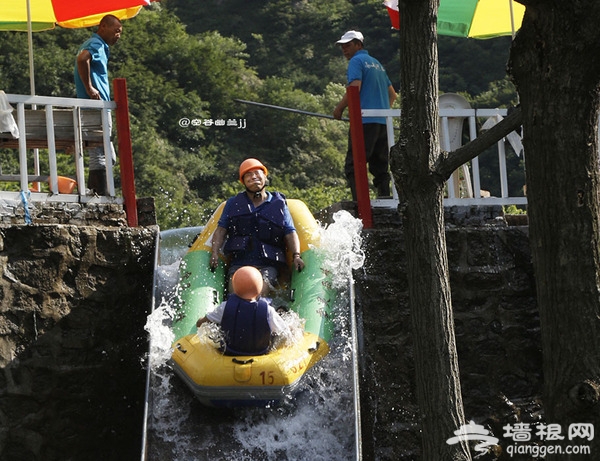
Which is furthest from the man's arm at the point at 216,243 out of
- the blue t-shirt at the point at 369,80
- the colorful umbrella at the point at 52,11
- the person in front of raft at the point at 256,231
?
the colorful umbrella at the point at 52,11

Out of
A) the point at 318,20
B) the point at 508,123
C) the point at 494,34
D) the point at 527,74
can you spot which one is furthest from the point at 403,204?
the point at 318,20

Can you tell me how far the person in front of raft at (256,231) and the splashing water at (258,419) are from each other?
21.5 inches

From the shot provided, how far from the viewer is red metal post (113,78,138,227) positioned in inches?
338

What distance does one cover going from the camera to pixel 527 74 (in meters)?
4.94

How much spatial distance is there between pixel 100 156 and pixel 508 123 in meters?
3.92

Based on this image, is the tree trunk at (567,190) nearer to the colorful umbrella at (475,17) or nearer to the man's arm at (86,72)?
the man's arm at (86,72)

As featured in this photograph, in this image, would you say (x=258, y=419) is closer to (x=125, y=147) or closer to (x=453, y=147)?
(x=125, y=147)

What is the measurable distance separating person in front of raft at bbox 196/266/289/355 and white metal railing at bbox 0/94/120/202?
5.33ft

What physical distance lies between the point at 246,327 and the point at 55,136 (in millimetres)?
2279

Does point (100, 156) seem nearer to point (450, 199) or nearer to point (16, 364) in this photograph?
point (16, 364)

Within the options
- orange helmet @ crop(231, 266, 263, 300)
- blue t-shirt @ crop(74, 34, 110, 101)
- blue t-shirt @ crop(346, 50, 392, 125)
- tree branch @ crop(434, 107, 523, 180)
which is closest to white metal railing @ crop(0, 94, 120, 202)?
blue t-shirt @ crop(74, 34, 110, 101)

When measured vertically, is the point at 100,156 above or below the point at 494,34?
below

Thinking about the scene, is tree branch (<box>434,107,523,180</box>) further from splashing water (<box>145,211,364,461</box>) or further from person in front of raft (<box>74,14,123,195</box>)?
person in front of raft (<box>74,14,123,195</box>)

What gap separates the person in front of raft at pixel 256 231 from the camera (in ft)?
27.1
